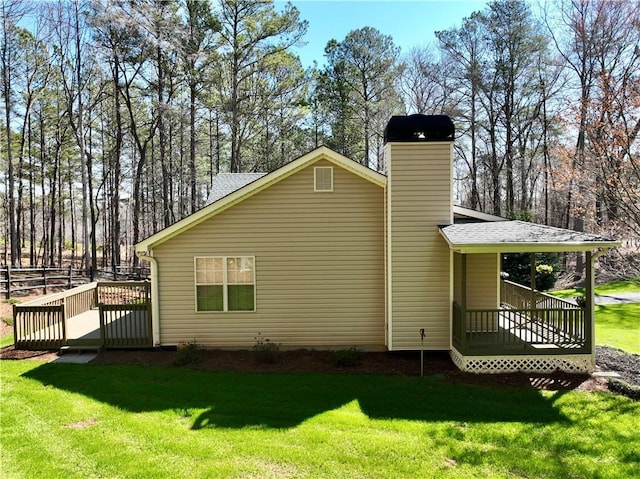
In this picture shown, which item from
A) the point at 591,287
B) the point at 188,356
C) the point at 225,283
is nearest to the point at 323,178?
the point at 225,283

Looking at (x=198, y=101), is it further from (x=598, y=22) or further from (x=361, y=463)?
(x=361, y=463)

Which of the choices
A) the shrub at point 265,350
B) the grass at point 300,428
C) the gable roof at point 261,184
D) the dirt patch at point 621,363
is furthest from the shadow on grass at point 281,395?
the gable roof at point 261,184

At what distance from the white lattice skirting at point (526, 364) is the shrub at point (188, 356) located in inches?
230

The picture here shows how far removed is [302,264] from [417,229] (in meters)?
2.91

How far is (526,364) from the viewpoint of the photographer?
27.2ft

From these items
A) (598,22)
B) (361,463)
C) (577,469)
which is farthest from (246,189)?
(598,22)

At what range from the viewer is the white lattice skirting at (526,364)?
323 inches

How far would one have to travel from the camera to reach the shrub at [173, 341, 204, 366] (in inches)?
341

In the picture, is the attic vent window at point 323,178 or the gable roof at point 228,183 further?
the gable roof at point 228,183

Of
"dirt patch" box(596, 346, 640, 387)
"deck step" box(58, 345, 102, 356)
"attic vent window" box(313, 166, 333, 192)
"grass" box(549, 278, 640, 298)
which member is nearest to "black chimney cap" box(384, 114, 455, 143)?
"attic vent window" box(313, 166, 333, 192)

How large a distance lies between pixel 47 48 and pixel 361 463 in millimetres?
26806

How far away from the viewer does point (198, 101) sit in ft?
78.1

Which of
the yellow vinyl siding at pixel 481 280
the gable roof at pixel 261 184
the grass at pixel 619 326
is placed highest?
the gable roof at pixel 261 184

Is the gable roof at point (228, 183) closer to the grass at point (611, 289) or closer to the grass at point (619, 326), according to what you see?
the grass at point (619, 326)
